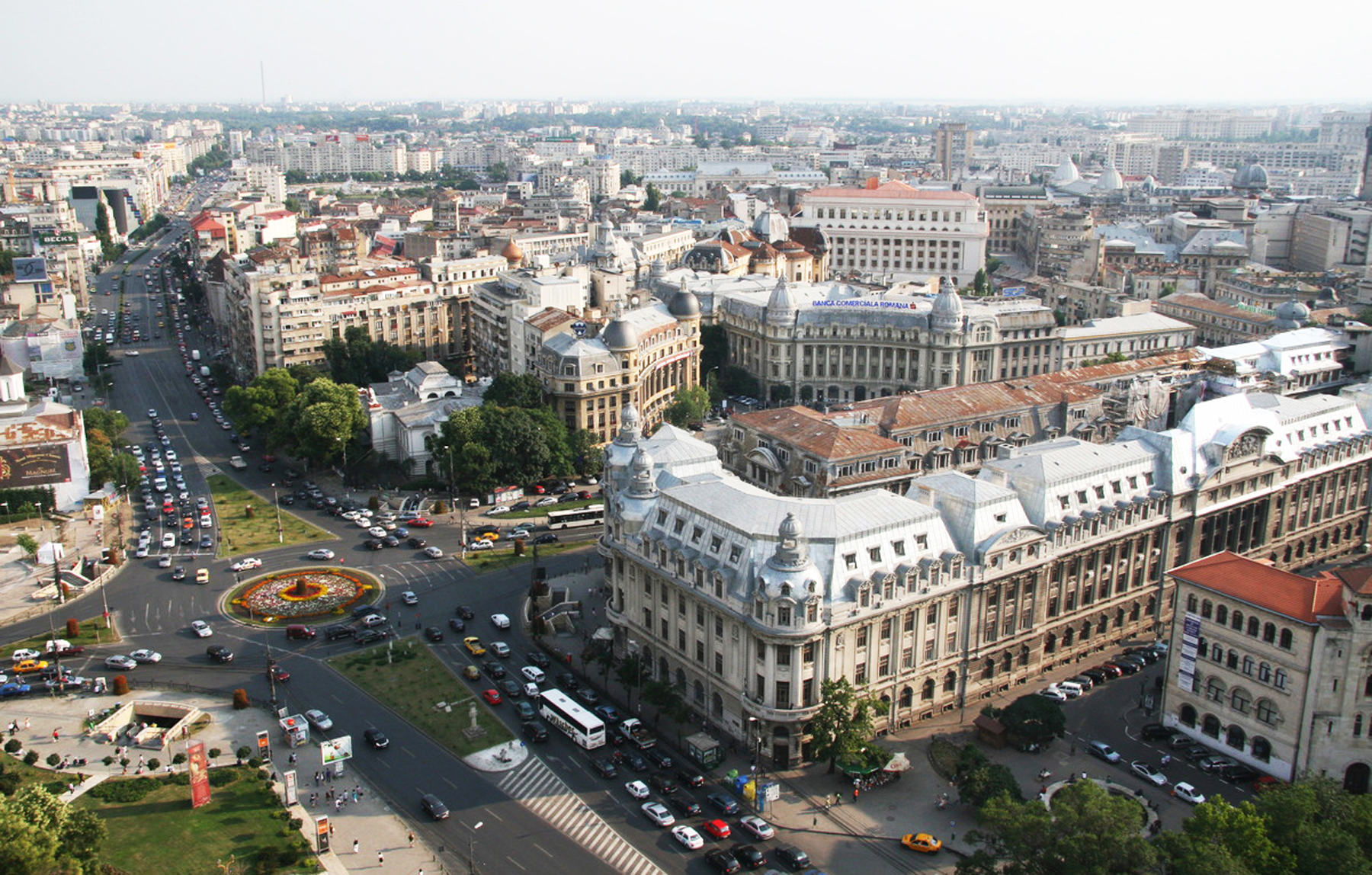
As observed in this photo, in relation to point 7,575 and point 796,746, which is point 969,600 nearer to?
point 796,746

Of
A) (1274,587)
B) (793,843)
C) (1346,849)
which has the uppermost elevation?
(1274,587)

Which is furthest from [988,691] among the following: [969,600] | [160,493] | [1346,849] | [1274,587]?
[160,493]

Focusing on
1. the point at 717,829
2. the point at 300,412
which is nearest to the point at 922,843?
the point at 717,829

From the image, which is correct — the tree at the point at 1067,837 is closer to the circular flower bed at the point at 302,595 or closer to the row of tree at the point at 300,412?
the circular flower bed at the point at 302,595

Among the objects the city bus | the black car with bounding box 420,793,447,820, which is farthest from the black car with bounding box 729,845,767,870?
the city bus

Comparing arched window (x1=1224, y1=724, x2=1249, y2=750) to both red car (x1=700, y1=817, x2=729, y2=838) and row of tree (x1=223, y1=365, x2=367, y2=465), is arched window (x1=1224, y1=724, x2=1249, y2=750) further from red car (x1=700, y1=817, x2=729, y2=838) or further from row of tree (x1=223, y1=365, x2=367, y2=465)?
row of tree (x1=223, y1=365, x2=367, y2=465)

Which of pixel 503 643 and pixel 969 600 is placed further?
pixel 503 643
